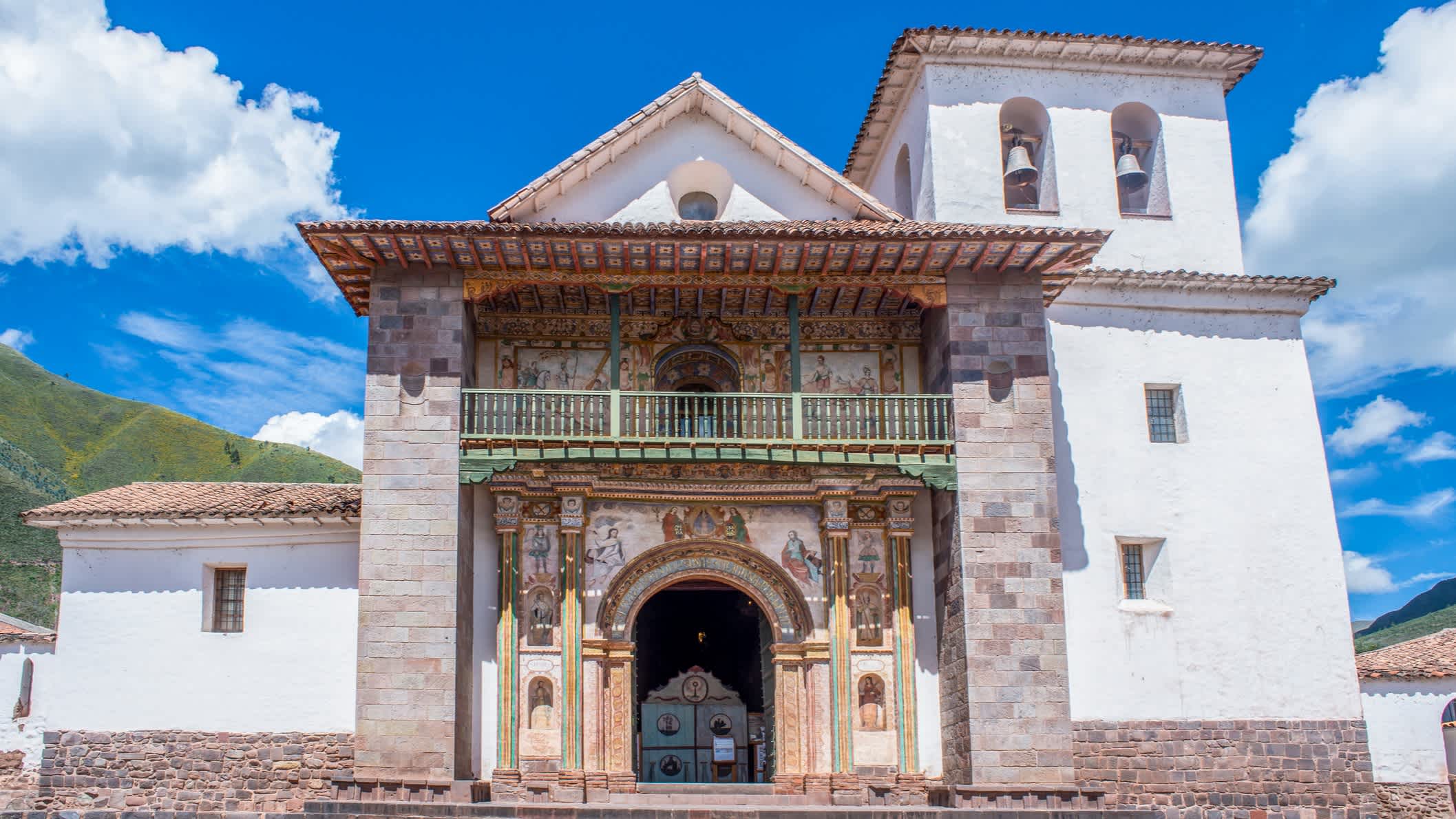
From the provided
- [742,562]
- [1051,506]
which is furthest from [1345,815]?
[742,562]

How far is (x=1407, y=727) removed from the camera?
20.9 m

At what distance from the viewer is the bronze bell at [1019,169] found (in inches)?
814

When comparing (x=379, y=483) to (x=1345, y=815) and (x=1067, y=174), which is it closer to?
(x=1067, y=174)

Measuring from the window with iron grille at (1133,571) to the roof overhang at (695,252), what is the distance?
154 inches

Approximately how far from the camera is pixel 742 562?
18438 millimetres

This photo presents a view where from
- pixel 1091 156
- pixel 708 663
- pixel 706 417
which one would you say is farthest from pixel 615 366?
pixel 1091 156

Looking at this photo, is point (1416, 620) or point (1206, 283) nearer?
point (1206, 283)

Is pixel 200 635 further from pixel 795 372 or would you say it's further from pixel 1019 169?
pixel 1019 169

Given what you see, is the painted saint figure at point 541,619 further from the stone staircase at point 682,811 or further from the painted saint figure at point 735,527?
the painted saint figure at point 735,527

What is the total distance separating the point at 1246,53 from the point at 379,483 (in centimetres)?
1428

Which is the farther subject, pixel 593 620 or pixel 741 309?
pixel 741 309

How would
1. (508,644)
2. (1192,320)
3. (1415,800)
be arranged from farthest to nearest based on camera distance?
(1415,800), (1192,320), (508,644)

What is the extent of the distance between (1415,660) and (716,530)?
1165 cm

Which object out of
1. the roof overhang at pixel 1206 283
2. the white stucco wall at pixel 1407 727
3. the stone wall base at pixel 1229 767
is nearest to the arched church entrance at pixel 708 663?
the stone wall base at pixel 1229 767
